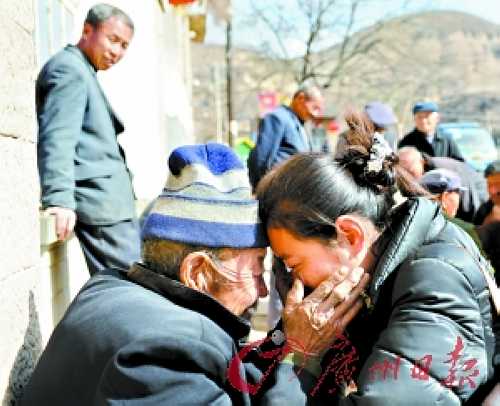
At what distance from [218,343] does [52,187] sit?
1.88 metres

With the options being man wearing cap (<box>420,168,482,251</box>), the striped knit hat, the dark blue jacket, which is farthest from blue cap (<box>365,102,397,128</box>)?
the striped knit hat

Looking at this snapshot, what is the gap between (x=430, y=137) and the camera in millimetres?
7137

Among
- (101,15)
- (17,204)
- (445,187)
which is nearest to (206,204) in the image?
(17,204)

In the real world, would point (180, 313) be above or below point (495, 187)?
above

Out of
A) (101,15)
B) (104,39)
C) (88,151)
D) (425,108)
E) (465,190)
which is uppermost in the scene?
(101,15)

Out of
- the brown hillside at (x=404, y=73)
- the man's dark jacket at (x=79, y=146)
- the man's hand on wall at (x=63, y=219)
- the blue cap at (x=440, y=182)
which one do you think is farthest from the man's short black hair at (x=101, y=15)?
the blue cap at (x=440, y=182)

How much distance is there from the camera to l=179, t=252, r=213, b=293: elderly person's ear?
1.89 meters

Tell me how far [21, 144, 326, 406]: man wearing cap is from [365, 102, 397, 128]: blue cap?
14.5ft

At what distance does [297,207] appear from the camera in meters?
2.18

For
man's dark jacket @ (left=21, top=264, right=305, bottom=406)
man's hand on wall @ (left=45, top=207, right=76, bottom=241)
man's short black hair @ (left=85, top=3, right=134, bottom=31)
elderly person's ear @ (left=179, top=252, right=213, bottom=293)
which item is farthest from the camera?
man's short black hair @ (left=85, top=3, right=134, bottom=31)

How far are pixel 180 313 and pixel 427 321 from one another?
63 cm

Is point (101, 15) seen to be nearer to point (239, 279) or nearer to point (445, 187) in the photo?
point (445, 187)

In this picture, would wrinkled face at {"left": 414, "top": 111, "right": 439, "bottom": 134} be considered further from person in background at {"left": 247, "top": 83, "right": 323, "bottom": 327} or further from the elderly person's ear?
the elderly person's ear

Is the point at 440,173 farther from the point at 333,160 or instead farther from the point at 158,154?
the point at 158,154
